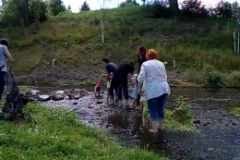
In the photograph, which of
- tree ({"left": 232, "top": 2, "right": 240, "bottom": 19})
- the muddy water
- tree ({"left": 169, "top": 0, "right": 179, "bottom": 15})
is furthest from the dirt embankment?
tree ({"left": 232, "top": 2, "right": 240, "bottom": 19})

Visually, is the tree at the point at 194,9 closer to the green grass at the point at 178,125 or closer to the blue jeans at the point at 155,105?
the green grass at the point at 178,125

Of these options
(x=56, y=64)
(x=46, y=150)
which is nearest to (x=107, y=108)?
(x=46, y=150)

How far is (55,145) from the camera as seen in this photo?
7.27m

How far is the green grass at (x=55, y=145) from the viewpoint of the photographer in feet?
22.6

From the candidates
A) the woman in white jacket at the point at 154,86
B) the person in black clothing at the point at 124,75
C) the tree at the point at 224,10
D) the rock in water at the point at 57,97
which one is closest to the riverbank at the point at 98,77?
the rock in water at the point at 57,97

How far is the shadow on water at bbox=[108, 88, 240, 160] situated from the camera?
27.6 feet

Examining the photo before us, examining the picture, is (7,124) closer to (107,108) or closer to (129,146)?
(129,146)

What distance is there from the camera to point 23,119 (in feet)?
32.4

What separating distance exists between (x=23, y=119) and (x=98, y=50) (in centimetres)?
2228

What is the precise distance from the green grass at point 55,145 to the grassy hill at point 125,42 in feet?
53.6

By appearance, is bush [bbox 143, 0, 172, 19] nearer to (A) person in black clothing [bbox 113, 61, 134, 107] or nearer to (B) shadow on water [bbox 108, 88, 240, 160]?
(A) person in black clothing [bbox 113, 61, 134, 107]

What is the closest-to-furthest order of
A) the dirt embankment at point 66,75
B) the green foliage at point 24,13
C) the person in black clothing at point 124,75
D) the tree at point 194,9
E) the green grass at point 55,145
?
the green grass at point 55,145 → the person in black clothing at point 124,75 → the dirt embankment at point 66,75 → the tree at point 194,9 → the green foliage at point 24,13

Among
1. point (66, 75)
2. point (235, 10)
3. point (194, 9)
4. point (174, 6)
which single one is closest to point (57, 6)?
point (174, 6)

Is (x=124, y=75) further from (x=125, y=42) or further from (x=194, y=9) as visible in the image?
(x=194, y=9)
